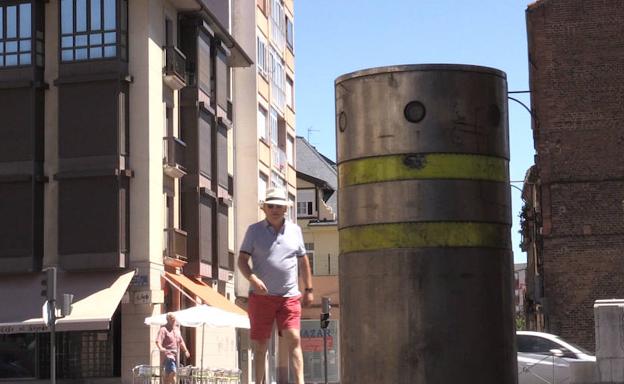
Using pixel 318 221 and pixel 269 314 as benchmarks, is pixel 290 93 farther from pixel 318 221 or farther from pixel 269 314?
pixel 269 314

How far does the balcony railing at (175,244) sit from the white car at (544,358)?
43.4ft

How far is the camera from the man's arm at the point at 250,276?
31.1 feet

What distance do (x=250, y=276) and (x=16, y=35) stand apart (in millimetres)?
30260

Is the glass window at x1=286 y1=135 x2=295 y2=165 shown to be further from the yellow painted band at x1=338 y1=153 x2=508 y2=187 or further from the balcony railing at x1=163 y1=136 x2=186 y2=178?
the yellow painted band at x1=338 y1=153 x2=508 y2=187

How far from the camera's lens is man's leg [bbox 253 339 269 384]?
9586 millimetres

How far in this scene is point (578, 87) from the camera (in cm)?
4328

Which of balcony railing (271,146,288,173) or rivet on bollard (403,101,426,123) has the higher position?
balcony railing (271,146,288,173)

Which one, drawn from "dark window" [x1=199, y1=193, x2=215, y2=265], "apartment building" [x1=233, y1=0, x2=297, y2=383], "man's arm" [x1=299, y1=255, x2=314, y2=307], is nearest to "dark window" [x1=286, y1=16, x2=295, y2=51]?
"apartment building" [x1=233, y1=0, x2=297, y2=383]

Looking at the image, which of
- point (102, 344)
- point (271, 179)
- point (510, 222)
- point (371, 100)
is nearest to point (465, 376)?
point (510, 222)

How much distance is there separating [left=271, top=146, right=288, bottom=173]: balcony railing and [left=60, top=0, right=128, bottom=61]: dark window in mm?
19303

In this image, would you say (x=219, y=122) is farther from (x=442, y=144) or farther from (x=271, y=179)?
(x=442, y=144)

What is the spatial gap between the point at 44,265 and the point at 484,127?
3088 centimetres

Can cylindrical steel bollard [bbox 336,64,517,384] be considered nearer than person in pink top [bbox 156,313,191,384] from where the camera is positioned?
Yes

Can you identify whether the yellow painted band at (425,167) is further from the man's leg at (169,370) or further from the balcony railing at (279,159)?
the balcony railing at (279,159)
